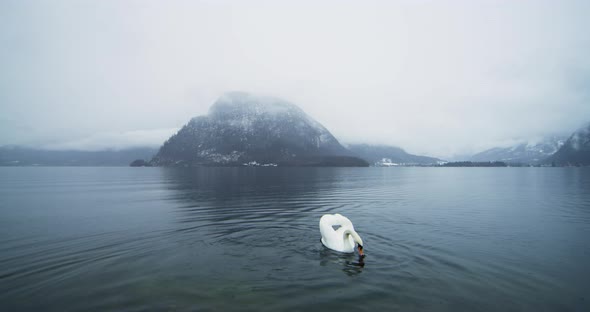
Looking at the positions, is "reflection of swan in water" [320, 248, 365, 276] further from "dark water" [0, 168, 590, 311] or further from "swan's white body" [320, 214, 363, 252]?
"swan's white body" [320, 214, 363, 252]

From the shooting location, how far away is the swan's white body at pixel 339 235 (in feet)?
57.7

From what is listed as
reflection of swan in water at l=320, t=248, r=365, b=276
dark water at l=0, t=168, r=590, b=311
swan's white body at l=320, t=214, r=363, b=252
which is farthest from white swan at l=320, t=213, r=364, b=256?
dark water at l=0, t=168, r=590, b=311

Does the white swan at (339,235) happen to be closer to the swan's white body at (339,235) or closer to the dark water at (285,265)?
the swan's white body at (339,235)

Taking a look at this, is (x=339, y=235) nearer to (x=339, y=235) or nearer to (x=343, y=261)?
(x=339, y=235)

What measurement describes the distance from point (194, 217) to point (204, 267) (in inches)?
634

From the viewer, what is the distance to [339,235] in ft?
59.2

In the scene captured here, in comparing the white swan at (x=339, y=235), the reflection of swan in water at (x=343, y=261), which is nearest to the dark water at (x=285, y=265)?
the reflection of swan in water at (x=343, y=261)

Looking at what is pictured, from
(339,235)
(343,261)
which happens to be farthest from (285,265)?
(339,235)

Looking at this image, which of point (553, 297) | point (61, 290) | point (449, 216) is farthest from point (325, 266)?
point (449, 216)

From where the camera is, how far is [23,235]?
23625 mm

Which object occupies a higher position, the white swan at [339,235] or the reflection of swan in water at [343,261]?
the white swan at [339,235]

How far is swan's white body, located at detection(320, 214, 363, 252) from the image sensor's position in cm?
1759

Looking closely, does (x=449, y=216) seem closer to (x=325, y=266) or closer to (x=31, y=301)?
(x=325, y=266)

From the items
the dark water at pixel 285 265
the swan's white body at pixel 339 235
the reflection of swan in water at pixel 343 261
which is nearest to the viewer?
the dark water at pixel 285 265
